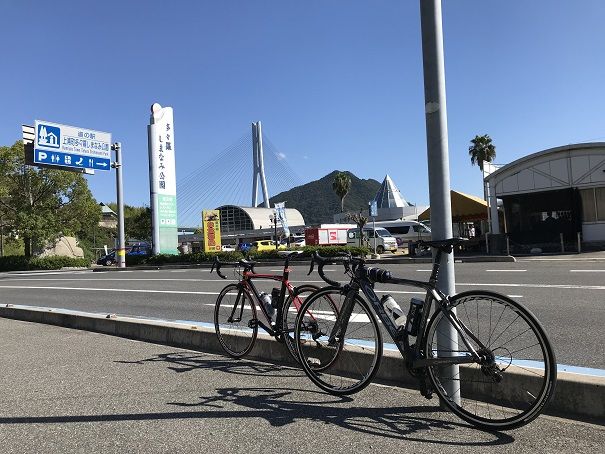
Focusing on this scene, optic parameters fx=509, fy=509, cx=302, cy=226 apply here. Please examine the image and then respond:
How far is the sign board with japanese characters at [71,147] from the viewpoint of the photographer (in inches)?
1037

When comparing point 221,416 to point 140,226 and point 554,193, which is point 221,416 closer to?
point 554,193

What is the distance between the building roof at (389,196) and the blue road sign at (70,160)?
71518mm

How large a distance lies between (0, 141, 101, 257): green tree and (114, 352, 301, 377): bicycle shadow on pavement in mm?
34736

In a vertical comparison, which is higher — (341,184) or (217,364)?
(341,184)

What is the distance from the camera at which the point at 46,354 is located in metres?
6.05

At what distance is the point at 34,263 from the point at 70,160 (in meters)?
13.0

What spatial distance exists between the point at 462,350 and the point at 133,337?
4.92 m

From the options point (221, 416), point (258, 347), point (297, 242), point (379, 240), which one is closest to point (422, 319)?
point (221, 416)

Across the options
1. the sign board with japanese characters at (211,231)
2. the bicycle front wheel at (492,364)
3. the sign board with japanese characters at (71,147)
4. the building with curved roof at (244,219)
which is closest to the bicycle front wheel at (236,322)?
the bicycle front wheel at (492,364)

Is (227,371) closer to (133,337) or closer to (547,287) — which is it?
(133,337)

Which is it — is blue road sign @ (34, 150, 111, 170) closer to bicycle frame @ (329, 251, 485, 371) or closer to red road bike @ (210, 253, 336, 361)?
red road bike @ (210, 253, 336, 361)

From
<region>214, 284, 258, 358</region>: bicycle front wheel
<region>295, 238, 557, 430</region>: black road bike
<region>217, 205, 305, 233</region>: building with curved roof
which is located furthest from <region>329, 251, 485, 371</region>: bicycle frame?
<region>217, 205, 305, 233</region>: building with curved roof

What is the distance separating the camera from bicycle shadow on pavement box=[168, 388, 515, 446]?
10.6ft

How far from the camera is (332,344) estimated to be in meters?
4.33
